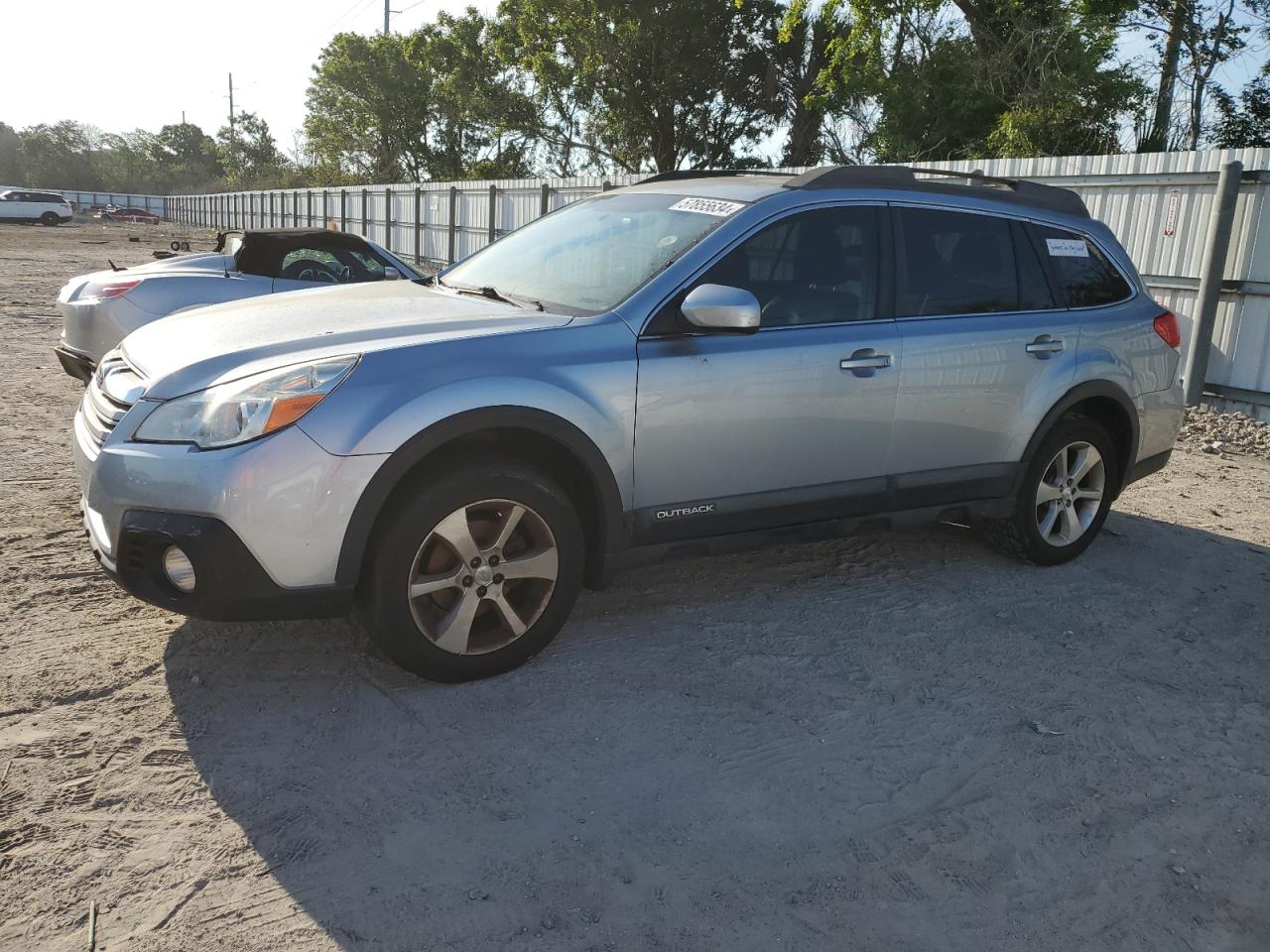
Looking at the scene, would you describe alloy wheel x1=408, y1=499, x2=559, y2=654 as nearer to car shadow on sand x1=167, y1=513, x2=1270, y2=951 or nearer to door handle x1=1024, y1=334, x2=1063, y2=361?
car shadow on sand x1=167, y1=513, x2=1270, y2=951

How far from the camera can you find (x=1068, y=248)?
5.09m

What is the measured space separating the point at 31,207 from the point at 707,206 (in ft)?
188

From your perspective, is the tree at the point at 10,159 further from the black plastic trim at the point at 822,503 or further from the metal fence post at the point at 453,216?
the black plastic trim at the point at 822,503

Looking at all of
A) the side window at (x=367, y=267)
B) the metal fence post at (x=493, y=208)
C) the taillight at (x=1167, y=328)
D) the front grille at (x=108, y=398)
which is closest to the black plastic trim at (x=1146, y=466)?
the taillight at (x=1167, y=328)

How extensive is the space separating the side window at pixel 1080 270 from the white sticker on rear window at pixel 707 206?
5.54 feet

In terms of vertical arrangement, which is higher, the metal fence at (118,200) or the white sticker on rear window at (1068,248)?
the metal fence at (118,200)

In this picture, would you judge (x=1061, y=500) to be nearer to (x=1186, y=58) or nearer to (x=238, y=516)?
(x=238, y=516)

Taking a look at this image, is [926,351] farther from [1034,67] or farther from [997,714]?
[1034,67]

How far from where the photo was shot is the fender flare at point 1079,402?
4.93 meters

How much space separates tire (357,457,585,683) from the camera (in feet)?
11.3

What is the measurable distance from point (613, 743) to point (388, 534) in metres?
0.97

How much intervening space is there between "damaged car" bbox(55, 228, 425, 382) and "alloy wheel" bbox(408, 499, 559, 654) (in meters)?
4.11

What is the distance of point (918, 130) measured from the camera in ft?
76.9

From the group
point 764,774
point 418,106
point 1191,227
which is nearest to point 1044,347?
point 764,774
